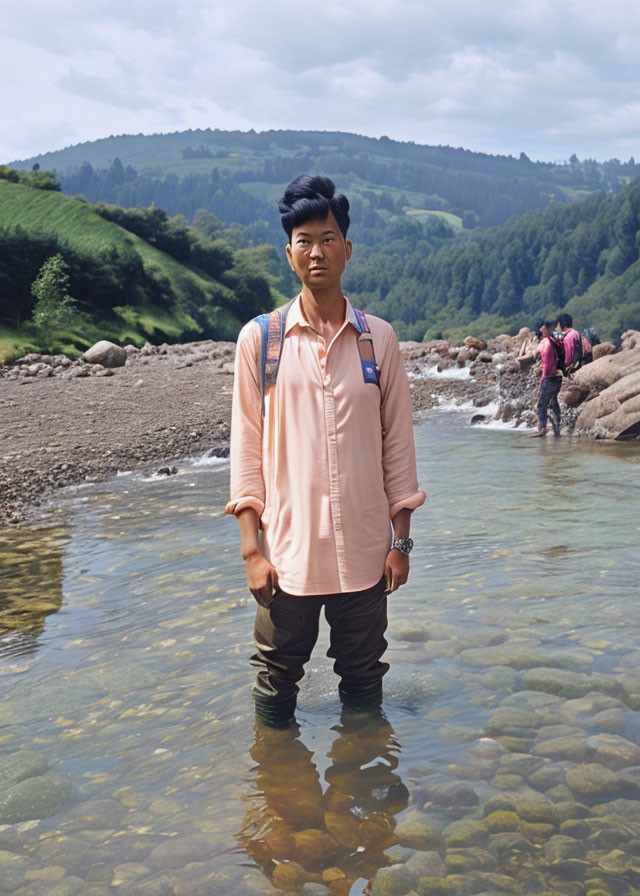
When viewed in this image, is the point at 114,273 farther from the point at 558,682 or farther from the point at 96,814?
the point at 96,814

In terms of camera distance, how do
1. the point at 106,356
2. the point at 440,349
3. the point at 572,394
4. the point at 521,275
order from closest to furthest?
1. the point at 572,394
2. the point at 106,356
3. the point at 440,349
4. the point at 521,275

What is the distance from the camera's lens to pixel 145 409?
685 inches

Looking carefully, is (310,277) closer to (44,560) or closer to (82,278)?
(44,560)

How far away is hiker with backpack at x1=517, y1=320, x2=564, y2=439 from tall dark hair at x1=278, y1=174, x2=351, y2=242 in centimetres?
1095

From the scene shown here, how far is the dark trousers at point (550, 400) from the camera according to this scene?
14.8 meters

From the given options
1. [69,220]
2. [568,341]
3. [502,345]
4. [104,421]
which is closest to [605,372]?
[568,341]

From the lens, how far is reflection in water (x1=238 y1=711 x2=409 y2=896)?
2.98 meters

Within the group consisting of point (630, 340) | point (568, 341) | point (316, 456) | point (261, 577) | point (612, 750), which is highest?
point (630, 340)

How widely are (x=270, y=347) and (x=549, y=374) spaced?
12.1 meters

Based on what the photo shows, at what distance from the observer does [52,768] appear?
379cm

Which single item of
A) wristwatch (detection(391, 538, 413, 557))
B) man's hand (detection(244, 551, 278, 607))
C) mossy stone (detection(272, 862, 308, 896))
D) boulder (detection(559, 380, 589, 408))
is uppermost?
boulder (detection(559, 380, 589, 408))

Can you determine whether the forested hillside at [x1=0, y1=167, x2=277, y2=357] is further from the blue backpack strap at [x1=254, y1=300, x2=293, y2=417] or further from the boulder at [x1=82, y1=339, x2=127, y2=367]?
the blue backpack strap at [x1=254, y1=300, x2=293, y2=417]

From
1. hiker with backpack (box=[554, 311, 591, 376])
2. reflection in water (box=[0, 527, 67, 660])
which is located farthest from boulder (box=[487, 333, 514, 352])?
reflection in water (box=[0, 527, 67, 660])

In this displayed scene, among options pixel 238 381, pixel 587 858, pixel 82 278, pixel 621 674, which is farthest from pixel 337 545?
pixel 82 278
